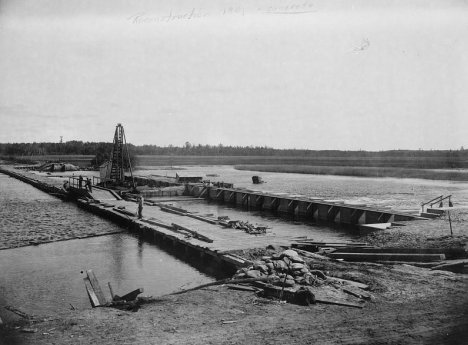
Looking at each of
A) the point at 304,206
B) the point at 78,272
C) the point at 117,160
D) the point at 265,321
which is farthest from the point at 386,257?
the point at 117,160

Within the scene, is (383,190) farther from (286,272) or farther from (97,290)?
(97,290)

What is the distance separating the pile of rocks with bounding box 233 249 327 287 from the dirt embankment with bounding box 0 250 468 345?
0.87m

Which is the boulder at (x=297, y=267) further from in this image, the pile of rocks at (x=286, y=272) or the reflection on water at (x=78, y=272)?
the reflection on water at (x=78, y=272)

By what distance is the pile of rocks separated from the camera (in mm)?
10922

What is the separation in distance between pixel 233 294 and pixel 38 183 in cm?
5433

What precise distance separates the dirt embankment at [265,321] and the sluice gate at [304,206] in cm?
1386

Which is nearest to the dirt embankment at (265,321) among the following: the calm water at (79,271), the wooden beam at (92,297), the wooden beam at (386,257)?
the wooden beam at (92,297)

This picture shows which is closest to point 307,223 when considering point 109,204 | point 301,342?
point 109,204

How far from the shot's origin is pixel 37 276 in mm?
15914

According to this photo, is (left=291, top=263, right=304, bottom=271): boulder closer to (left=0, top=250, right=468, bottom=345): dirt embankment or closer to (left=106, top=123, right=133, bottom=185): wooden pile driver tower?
(left=0, top=250, right=468, bottom=345): dirt embankment

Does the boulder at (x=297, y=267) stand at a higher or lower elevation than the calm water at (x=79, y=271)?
higher

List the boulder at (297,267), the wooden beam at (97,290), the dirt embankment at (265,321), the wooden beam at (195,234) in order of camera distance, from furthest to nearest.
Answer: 1. the wooden beam at (195,234)
2. the wooden beam at (97,290)
3. the boulder at (297,267)
4. the dirt embankment at (265,321)

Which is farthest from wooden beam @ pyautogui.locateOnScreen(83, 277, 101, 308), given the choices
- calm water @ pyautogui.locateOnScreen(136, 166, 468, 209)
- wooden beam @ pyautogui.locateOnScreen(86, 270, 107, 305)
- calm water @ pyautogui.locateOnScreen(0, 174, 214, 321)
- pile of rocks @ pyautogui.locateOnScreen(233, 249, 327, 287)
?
calm water @ pyautogui.locateOnScreen(136, 166, 468, 209)

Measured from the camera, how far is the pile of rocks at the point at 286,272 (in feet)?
35.8
